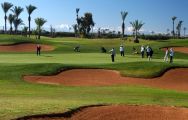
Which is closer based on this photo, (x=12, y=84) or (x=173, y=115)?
(x=173, y=115)

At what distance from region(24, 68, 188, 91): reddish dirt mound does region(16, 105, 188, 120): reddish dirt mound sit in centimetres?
1526

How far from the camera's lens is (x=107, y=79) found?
126 ft

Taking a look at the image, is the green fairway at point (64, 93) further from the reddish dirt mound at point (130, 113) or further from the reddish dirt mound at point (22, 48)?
the reddish dirt mound at point (22, 48)

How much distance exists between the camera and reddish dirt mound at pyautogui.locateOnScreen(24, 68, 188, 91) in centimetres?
3647

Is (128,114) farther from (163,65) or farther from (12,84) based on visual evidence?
(163,65)

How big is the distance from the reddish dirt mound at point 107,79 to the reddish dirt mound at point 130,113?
15.3m

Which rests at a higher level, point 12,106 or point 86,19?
point 86,19

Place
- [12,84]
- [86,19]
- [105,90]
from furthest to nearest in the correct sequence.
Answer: [86,19], [12,84], [105,90]

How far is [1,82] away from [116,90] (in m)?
9.21

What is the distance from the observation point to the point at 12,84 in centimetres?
3222

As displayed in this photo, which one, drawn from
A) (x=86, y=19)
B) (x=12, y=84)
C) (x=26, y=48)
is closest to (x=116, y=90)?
(x=12, y=84)

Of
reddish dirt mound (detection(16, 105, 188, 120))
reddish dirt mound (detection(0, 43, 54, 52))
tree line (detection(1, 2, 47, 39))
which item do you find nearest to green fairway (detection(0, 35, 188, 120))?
reddish dirt mound (detection(16, 105, 188, 120))

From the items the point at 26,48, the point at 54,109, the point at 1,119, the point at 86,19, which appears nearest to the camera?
the point at 1,119

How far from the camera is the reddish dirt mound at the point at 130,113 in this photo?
18.4m
